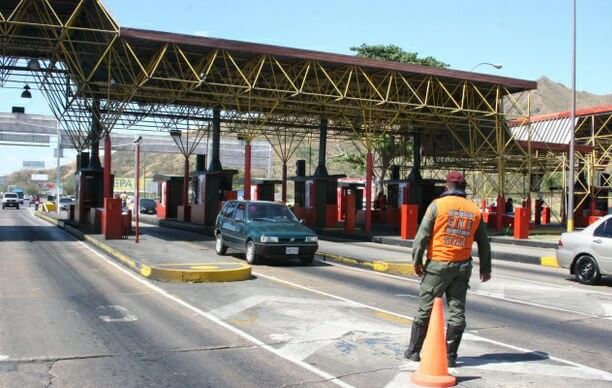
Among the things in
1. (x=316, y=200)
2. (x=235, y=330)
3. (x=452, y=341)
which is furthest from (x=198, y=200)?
(x=452, y=341)

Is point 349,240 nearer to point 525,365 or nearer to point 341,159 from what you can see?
point 525,365

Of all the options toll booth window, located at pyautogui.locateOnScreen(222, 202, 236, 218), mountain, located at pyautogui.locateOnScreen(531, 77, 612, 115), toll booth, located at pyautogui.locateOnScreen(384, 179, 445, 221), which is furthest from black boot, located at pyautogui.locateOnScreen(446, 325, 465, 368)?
mountain, located at pyautogui.locateOnScreen(531, 77, 612, 115)

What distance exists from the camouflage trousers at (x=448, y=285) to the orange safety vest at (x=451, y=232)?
77 mm

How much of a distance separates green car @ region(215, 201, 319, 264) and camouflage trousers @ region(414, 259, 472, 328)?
30.9 ft

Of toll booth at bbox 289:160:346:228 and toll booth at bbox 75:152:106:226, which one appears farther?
toll booth at bbox 289:160:346:228

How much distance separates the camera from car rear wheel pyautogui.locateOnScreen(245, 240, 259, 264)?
623 inches

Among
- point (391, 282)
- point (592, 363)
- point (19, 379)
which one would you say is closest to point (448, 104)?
point (391, 282)

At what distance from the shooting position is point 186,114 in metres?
33.9

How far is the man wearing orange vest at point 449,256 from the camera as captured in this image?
629 centimetres

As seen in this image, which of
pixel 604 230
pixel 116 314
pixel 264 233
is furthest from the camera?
pixel 264 233

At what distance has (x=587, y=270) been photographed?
13867mm

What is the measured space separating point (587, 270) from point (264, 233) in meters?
7.17

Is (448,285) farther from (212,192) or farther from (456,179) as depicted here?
(212,192)

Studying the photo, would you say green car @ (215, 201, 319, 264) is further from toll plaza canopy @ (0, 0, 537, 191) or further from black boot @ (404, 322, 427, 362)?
black boot @ (404, 322, 427, 362)
